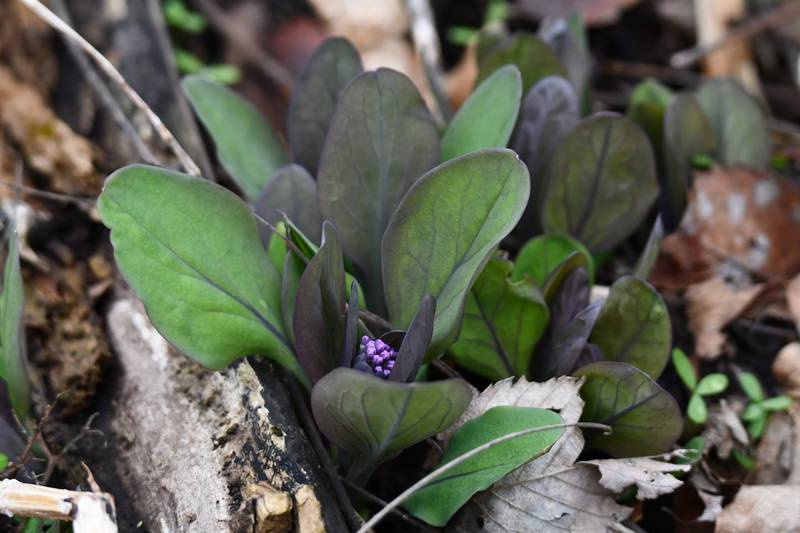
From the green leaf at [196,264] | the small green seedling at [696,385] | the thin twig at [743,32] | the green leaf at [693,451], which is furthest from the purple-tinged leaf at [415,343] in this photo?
the thin twig at [743,32]

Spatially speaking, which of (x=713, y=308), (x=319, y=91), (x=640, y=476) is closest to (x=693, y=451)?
(x=640, y=476)

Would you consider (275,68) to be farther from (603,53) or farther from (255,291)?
(255,291)

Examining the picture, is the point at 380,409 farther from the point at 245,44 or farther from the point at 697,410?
the point at 245,44

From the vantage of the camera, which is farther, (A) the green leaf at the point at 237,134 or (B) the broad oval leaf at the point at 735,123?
(B) the broad oval leaf at the point at 735,123

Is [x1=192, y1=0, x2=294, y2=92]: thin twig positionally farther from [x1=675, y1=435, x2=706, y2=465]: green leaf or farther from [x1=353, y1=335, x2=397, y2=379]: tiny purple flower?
[x1=675, y1=435, x2=706, y2=465]: green leaf

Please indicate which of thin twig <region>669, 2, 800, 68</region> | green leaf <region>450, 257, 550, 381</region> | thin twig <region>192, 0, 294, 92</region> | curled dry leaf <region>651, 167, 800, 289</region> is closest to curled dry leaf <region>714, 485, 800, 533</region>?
green leaf <region>450, 257, 550, 381</region>

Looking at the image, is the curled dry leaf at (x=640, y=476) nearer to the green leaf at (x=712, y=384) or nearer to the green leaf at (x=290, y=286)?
the green leaf at (x=712, y=384)
